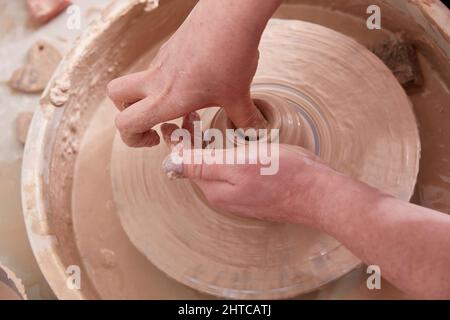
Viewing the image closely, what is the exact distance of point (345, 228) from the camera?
107 cm

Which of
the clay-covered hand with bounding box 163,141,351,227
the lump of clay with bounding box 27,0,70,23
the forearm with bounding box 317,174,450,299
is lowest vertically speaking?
the forearm with bounding box 317,174,450,299

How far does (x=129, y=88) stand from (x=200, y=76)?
22cm

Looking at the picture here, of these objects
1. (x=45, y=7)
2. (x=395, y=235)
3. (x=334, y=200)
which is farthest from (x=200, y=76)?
(x=45, y=7)

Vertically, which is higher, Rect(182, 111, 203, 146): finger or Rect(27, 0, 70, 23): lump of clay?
Rect(27, 0, 70, 23): lump of clay

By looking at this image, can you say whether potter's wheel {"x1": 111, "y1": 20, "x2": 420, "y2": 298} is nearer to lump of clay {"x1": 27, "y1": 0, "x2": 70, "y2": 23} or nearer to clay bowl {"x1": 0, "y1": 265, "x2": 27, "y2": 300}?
clay bowl {"x1": 0, "y1": 265, "x2": 27, "y2": 300}

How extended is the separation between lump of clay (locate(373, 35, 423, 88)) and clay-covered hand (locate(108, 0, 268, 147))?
61cm

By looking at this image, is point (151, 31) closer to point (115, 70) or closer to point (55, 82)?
point (115, 70)

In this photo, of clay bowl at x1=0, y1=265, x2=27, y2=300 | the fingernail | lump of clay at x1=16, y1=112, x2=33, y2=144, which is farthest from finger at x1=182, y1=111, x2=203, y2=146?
lump of clay at x1=16, y1=112, x2=33, y2=144

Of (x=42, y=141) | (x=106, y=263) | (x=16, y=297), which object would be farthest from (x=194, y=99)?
(x=16, y=297)

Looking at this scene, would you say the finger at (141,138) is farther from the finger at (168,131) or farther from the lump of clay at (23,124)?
the lump of clay at (23,124)

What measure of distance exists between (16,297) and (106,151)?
518 millimetres

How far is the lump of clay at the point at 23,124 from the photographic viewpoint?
72.8 inches

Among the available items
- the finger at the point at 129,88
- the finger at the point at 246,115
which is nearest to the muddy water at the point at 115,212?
the finger at the point at 129,88

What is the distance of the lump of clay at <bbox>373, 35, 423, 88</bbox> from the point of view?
160cm
